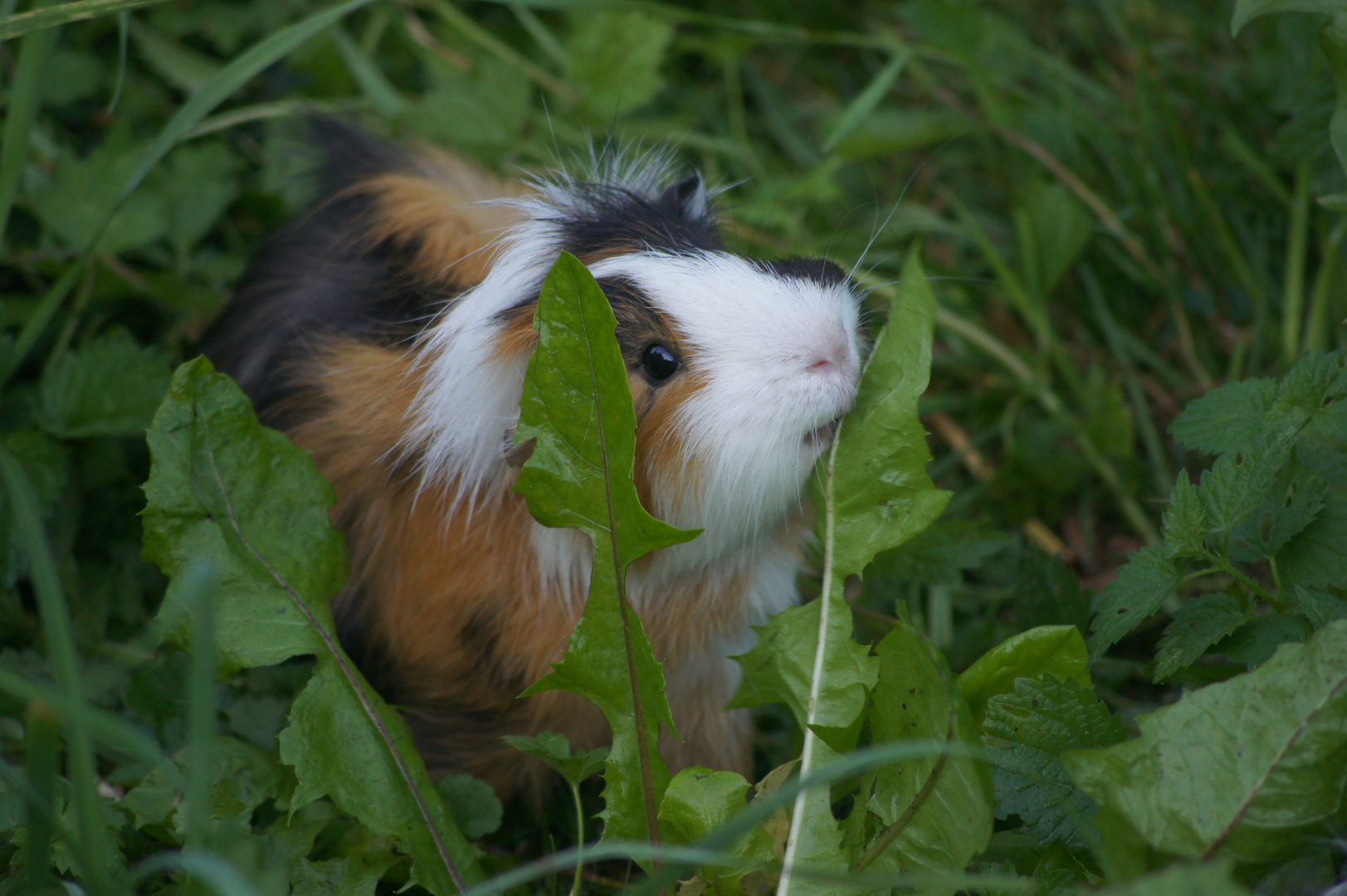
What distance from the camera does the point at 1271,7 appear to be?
6.63 feet

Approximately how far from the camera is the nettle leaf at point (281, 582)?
2.15 m

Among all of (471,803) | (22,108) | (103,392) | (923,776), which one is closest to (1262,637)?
(923,776)

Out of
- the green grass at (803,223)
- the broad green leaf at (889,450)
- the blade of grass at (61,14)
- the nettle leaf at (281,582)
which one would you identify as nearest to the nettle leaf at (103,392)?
the green grass at (803,223)

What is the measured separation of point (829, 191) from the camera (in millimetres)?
3645

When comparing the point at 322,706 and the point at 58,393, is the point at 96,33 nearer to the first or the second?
the point at 58,393

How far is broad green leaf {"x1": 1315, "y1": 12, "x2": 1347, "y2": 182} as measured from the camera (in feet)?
6.88

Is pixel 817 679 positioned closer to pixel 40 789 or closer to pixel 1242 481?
pixel 1242 481

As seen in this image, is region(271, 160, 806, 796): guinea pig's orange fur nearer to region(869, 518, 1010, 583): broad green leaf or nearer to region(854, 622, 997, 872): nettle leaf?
region(869, 518, 1010, 583): broad green leaf

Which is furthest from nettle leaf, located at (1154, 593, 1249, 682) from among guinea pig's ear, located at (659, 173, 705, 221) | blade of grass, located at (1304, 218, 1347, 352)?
blade of grass, located at (1304, 218, 1347, 352)

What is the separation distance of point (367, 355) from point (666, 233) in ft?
2.76

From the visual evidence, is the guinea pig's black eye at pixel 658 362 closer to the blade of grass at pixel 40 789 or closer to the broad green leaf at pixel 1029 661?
the broad green leaf at pixel 1029 661

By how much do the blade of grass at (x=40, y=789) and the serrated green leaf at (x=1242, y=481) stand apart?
205 cm

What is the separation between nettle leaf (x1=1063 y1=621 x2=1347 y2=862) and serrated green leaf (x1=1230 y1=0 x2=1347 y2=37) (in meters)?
1.20

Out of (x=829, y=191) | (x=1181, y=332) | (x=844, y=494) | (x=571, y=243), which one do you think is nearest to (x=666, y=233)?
(x=571, y=243)
